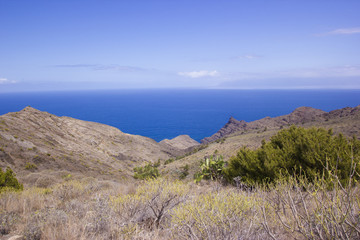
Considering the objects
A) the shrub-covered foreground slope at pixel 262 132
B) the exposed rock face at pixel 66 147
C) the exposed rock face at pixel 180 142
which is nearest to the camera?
the exposed rock face at pixel 66 147

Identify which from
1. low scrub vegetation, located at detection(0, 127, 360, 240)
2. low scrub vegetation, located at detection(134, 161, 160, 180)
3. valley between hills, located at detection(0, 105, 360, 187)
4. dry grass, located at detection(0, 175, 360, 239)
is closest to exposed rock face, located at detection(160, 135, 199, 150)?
valley between hills, located at detection(0, 105, 360, 187)

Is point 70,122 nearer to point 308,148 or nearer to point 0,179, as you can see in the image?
point 0,179

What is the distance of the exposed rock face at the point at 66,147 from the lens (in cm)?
2337

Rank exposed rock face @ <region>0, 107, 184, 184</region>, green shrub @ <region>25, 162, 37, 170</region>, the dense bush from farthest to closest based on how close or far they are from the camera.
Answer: exposed rock face @ <region>0, 107, 184, 184</region>, green shrub @ <region>25, 162, 37, 170</region>, the dense bush

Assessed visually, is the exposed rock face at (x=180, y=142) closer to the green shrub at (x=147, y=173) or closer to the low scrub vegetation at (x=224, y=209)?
the green shrub at (x=147, y=173)

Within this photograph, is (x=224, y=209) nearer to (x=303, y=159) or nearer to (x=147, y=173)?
(x=303, y=159)

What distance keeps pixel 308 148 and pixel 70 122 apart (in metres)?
46.2

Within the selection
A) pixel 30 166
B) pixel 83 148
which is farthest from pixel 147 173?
pixel 83 148

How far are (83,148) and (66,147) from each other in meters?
2.93

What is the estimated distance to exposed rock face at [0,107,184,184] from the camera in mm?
23372

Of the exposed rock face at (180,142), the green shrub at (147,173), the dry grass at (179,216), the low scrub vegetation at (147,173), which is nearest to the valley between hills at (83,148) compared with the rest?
the low scrub vegetation at (147,173)

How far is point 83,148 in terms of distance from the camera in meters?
35.7

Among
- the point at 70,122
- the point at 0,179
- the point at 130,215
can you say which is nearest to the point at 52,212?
the point at 130,215

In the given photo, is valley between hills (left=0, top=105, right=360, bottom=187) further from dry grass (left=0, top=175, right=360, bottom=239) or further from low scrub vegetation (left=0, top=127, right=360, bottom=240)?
dry grass (left=0, top=175, right=360, bottom=239)
